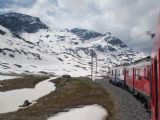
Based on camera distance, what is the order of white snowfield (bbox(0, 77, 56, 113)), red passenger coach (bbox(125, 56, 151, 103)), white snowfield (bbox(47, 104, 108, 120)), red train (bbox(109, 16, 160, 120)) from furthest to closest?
white snowfield (bbox(0, 77, 56, 113)) → white snowfield (bbox(47, 104, 108, 120)) → red passenger coach (bbox(125, 56, 151, 103)) → red train (bbox(109, 16, 160, 120))

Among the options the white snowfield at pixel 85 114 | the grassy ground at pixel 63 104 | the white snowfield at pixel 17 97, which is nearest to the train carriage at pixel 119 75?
the grassy ground at pixel 63 104

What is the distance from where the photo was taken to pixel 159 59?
27.2ft

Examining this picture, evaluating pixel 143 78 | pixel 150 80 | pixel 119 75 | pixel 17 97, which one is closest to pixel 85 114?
pixel 143 78

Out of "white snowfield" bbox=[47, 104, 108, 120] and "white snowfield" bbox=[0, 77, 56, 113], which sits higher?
"white snowfield" bbox=[47, 104, 108, 120]

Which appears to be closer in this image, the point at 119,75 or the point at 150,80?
the point at 150,80

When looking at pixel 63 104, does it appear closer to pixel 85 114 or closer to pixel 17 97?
pixel 85 114

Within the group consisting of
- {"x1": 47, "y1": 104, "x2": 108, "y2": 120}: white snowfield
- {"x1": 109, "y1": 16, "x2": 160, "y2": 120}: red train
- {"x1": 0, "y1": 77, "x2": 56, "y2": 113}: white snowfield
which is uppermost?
{"x1": 109, "y1": 16, "x2": 160, "y2": 120}: red train

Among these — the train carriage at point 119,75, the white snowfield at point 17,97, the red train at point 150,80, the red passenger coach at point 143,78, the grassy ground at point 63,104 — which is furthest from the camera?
the white snowfield at point 17,97

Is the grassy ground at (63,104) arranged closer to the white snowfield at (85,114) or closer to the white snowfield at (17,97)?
the white snowfield at (85,114)

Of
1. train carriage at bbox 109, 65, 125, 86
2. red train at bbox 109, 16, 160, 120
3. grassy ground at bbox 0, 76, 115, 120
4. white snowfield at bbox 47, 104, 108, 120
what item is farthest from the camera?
train carriage at bbox 109, 65, 125, 86

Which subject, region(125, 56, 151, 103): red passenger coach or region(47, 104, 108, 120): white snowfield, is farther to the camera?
region(47, 104, 108, 120): white snowfield

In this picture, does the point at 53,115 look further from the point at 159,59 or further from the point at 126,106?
the point at 159,59

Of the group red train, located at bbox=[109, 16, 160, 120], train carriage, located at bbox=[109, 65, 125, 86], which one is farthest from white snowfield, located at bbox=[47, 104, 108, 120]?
train carriage, located at bbox=[109, 65, 125, 86]

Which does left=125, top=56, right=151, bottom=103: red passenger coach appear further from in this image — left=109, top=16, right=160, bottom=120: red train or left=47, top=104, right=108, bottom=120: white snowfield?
left=47, top=104, right=108, bottom=120: white snowfield
